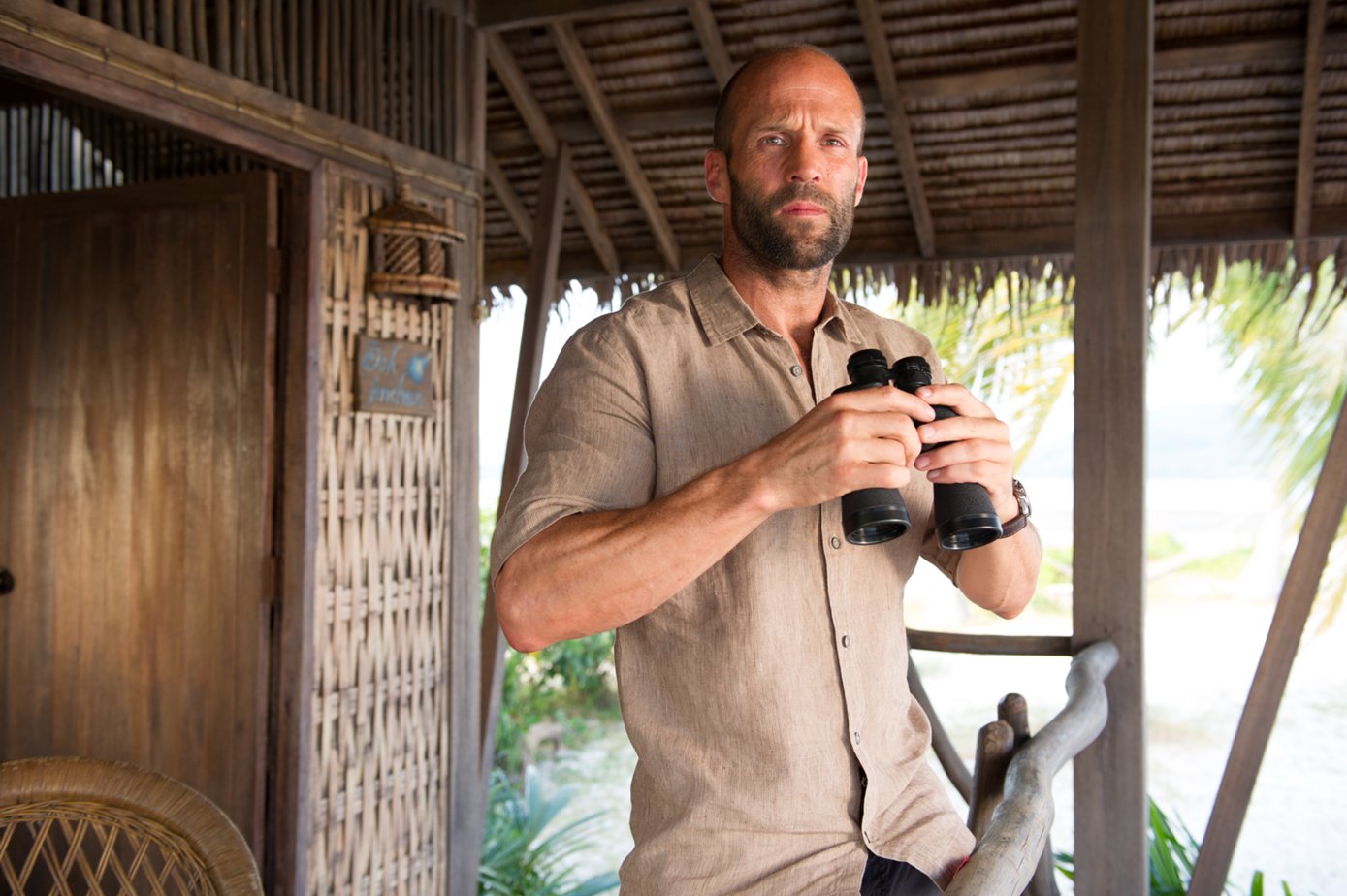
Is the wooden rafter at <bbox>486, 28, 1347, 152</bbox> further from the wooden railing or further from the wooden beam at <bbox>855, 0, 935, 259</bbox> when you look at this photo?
the wooden railing

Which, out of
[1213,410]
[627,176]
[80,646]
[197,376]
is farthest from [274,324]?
[1213,410]

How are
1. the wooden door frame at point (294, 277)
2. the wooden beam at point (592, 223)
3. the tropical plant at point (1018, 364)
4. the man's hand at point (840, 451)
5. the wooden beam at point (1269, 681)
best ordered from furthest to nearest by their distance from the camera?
the tropical plant at point (1018, 364), the wooden beam at point (592, 223), the wooden beam at point (1269, 681), the wooden door frame at point (294, 277), the man's hand at point (840, 451)

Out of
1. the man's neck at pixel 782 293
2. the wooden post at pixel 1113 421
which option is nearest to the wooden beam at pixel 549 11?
the wooden post at pixel 1113 421

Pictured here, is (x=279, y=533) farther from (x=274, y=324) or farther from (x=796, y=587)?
(x=796, y=587)

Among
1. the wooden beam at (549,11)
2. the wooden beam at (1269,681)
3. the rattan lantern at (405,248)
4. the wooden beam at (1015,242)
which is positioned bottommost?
the wooden beam at (1269,681)

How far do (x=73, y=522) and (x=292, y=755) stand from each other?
1.01 metres

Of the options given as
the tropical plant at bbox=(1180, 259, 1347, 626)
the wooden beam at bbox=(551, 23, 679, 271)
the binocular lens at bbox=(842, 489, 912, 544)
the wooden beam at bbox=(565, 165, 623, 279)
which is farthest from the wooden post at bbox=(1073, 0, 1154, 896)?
the tropical plant at bbox=(1180, 259, 1347, 626)

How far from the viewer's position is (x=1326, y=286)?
40.2 feet

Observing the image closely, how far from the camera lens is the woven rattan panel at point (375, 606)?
126 inches

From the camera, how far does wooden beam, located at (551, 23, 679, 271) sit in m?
4.05

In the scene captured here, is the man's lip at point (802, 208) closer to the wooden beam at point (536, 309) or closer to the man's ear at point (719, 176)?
the man's ear at point (719, 176)

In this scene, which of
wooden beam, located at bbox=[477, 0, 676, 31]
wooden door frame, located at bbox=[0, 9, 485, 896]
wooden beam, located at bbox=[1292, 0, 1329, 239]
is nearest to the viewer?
wooden door frame, located at bbox=[0, 9, 485, 896]

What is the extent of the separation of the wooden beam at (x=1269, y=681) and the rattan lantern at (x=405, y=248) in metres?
2.55

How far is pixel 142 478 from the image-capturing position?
130 inches
